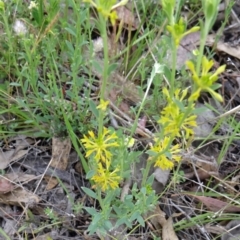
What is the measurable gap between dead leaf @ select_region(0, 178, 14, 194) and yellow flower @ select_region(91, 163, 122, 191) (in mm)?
418

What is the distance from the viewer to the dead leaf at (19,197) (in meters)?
1.53

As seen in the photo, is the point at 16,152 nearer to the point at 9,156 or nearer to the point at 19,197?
the point at 9,156

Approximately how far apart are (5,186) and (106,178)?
1.54ft

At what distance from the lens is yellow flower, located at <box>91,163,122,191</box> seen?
3.99 feet

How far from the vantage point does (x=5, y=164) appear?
161cm

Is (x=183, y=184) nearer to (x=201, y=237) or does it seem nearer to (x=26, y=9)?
(x=201, y=237)

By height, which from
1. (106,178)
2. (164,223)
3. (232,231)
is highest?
(106,178)

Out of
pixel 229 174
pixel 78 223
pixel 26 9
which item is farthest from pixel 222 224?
pixel 26 9

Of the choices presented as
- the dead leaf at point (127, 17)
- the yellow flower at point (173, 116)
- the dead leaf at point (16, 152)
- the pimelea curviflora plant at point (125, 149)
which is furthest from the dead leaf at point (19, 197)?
the dead leaf at point (127, 17)

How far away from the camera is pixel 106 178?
1.22m

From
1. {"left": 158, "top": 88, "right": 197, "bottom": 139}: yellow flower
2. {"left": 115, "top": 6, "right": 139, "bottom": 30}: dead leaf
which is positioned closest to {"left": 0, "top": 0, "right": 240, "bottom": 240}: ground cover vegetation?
{"left": 115, "top": 6, "right": 139, "bottom": 30}: dead leaf

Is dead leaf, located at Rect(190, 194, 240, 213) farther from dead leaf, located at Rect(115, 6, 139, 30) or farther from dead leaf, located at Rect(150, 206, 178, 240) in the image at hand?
dead leaf, located at Rect(115, 6, 139, 30)

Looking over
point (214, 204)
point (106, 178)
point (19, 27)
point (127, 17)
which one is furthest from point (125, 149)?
point (127, 17)

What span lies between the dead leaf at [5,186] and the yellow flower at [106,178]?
0.42m
